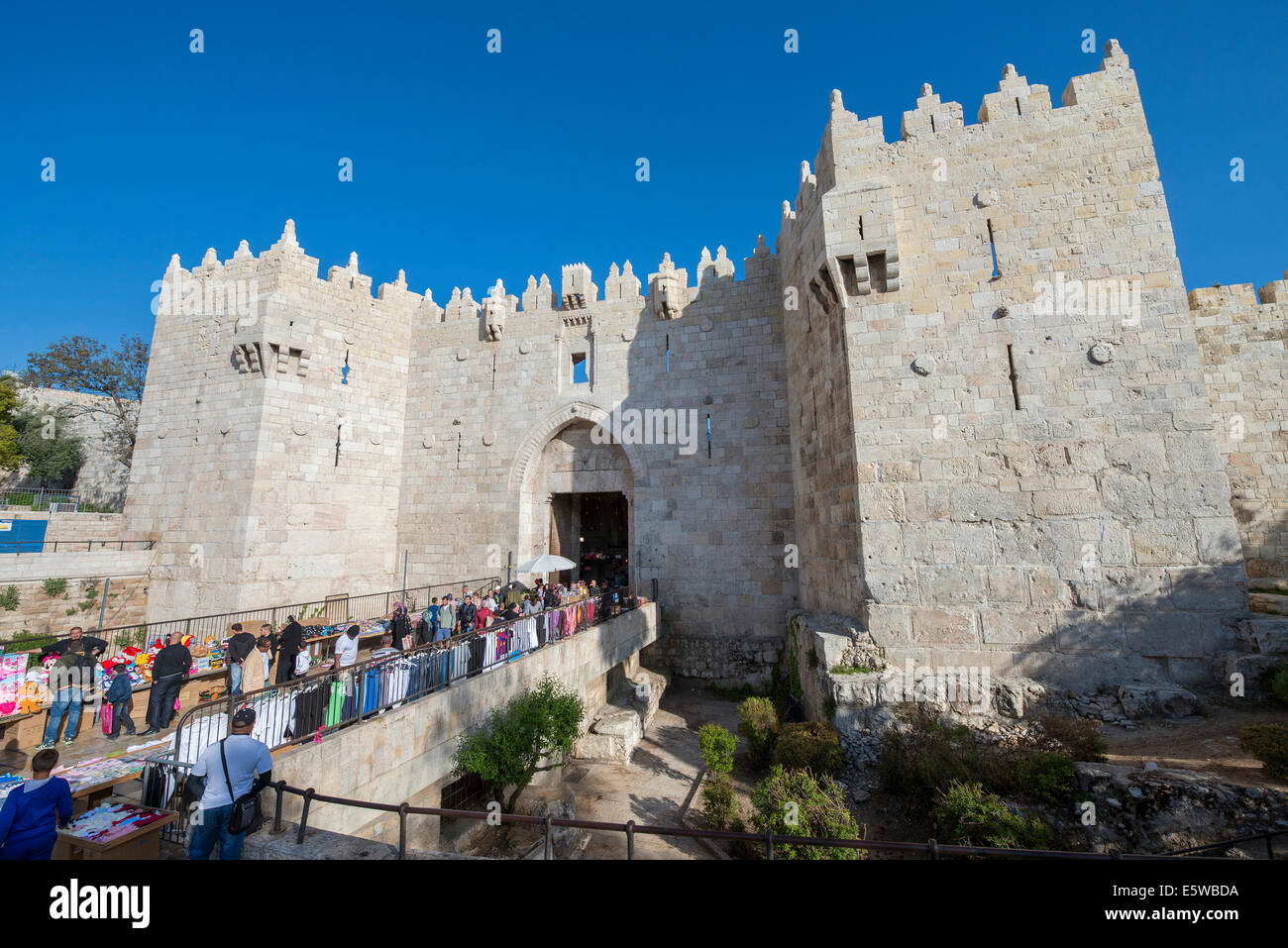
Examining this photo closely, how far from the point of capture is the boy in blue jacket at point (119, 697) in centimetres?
682

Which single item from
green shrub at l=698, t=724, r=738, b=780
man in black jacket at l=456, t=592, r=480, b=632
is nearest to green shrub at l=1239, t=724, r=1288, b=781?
green shrub at l=698, t=724, r=738, b=780

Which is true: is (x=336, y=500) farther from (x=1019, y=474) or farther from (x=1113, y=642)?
(x=1113, y=642)

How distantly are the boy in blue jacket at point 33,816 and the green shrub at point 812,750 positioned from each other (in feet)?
25.0

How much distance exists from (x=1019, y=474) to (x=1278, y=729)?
3988 millimetres

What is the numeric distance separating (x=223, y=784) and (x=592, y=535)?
1743 cm

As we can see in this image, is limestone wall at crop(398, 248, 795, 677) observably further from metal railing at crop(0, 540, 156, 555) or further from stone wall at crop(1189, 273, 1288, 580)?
stone wall at crop(1189, 273, 1288, 580)

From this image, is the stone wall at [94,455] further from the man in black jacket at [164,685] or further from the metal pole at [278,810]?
the metal pole at [278,810]

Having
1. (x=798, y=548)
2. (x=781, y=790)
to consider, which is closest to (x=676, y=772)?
(x=781, y=790)

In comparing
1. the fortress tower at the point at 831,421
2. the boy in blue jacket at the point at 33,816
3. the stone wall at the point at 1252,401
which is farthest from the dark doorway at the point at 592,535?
the stone wall at the point at 1252,401

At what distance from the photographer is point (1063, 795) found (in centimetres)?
610

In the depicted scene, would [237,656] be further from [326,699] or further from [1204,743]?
[1204,743]

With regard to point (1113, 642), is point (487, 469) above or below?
above

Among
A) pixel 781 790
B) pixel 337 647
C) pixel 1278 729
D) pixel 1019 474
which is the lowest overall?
pixel 781 790

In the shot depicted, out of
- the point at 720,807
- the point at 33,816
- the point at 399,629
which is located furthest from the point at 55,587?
the point at 720,807
